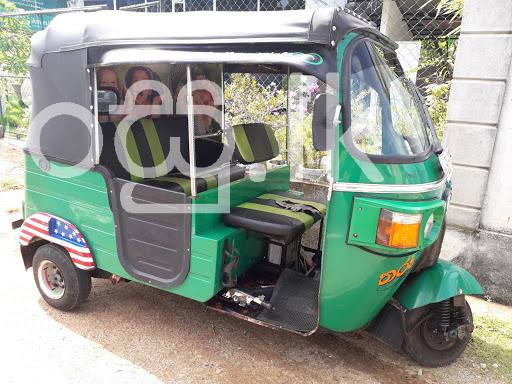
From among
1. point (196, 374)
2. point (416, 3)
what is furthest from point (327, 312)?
point (416, 3)

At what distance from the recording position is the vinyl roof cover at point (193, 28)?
89.2 inches

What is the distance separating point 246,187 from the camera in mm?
3396

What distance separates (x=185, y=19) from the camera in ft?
8.68

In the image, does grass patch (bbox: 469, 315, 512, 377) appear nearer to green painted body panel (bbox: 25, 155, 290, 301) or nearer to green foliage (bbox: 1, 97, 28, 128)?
green painted body panel (bbox: 25, 155, 290, 301)

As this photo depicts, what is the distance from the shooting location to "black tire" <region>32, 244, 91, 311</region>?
3355mm

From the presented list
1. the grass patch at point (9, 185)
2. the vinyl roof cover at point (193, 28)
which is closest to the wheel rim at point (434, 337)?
the vinyl roof cover at point (193, 28)

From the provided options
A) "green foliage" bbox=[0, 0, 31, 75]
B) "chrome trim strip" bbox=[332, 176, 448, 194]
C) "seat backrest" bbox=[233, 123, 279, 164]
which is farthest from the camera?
"green foliage" bbox=[0, 0, 31, 75]

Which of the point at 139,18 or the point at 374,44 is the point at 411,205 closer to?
the point at 374,44

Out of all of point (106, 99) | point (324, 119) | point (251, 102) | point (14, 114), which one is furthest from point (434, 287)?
point (14, 114)

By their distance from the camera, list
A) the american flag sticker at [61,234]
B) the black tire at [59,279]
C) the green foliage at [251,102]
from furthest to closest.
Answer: the green foliage at [251,102]
the black tire at [59,279]
the american flag sticker at [61,234]

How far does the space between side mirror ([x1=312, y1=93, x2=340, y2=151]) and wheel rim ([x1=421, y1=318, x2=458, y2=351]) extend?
1.43 m

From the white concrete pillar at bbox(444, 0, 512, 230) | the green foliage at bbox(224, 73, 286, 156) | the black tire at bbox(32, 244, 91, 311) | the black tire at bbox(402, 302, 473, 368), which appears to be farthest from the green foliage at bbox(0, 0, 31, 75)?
the black tire at bbox(402, 302, 473, 368)

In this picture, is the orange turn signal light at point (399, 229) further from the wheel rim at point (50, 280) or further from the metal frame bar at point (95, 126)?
the wheel rim at point (50, 280)

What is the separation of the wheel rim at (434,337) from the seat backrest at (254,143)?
1750 mm
